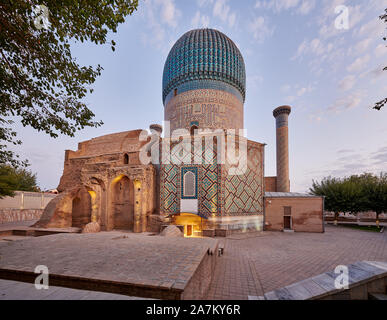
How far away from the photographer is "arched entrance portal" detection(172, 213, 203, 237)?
39.4ft

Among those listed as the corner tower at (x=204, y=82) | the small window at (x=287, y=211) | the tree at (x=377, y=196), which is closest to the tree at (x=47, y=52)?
the corner tower at (x=204, y=82)

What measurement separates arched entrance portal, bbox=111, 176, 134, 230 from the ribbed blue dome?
35.0 ft

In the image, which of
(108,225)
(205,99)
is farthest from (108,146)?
(205,99)

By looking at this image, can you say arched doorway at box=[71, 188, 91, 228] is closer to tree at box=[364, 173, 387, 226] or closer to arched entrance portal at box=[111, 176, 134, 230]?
arched entrance portal at box=[111, 176, 134, 230]

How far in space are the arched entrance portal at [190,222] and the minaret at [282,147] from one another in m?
12.5

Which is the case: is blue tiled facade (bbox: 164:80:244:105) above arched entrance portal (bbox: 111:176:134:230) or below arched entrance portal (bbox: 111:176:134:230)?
above

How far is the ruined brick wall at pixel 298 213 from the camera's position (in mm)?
13422

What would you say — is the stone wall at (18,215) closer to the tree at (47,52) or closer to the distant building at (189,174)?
the distant building at (189,174)

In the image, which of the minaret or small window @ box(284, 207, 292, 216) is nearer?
small window @ box(284, 207, 292, 216)

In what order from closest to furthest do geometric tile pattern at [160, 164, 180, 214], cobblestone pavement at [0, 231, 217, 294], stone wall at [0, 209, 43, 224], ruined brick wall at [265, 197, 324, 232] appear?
cobblestone pavement at [0, 231, 217, 294] → geometric tile pattern at [160, 164, 180, 214] → ruined brick wall at [265, 197, 324, 232] → stone wall at [0, 209, 43, 224]

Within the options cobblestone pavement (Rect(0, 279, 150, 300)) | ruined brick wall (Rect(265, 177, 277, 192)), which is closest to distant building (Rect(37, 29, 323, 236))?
ruined brick wall (Rect(265, 177, 277, 192))

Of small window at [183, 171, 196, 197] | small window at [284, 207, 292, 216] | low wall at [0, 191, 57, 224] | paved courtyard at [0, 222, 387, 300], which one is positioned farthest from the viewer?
low wall at [0, 191, 57, 224]

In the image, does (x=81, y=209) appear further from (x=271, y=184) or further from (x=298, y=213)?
(x=271, y=184)
